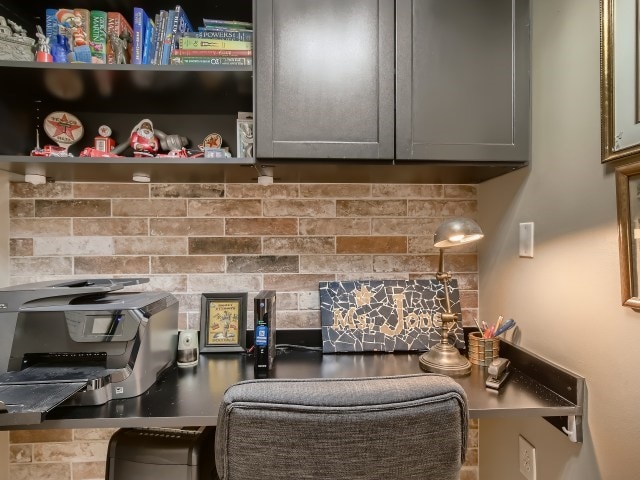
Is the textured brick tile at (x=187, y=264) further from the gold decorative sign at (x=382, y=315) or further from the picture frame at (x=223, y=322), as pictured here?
the gold decorative sign at (x=382, y=315)

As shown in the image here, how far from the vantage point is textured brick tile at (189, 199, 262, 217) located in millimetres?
1512

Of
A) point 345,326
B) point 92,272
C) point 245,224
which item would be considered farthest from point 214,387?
point 92,272

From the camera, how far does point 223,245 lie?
59.7 inches

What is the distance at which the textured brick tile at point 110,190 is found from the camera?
1.48 metres

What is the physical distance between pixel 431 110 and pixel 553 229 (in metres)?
0.52

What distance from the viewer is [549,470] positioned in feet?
3.59

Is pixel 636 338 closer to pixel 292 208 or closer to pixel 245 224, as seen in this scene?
pixel 292 208

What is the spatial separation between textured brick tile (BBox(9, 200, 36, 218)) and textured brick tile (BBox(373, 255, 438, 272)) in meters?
1.44

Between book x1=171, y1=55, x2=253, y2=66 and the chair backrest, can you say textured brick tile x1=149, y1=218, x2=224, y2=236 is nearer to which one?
book x1=171, y1=55, x2=253, y2=66

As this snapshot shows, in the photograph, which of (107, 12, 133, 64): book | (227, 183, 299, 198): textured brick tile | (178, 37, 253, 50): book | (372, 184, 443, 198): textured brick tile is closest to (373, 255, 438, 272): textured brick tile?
(372, 184, 443, 198): textured brick tile

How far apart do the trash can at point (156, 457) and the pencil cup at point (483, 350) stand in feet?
3.19

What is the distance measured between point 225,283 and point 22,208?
34.4 inches

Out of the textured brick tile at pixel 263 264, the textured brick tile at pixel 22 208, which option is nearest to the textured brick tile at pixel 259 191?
the textured brick tile at pixel 263 264

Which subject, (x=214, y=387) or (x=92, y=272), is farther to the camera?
(x=92, y=272)
